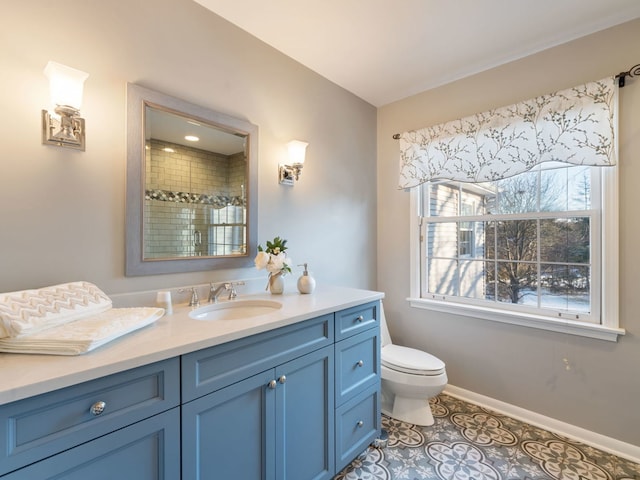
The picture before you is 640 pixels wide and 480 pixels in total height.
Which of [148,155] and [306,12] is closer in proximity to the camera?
[148,155]

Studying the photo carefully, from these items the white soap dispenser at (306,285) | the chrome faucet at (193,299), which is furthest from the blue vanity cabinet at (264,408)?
the chrome faucet at (193,299)

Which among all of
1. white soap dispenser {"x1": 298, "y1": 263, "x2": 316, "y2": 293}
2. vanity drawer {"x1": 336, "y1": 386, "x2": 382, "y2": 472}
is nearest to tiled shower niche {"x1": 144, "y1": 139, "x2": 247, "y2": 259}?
white soap dispenser {"x1": 298, "y1": 263, "x2": 316, "y2": 293}

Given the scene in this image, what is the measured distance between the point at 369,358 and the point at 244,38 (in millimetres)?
2011

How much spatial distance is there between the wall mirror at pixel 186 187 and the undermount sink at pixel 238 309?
0.75ft

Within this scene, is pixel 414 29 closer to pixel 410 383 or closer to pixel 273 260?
pixel 273 260

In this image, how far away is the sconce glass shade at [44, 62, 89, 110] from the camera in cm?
112

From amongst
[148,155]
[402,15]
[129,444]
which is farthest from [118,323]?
[402,15]

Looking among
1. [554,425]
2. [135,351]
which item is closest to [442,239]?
[554,425]

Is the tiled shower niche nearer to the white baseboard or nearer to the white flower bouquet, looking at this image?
the white flower bouquet

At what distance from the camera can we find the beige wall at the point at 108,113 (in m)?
1.13

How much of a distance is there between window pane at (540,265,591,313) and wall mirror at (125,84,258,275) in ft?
6.36

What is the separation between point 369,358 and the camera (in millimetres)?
1771

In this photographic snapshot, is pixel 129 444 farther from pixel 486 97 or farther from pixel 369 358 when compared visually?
pixel 486 97

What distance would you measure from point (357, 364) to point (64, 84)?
1782 mm
